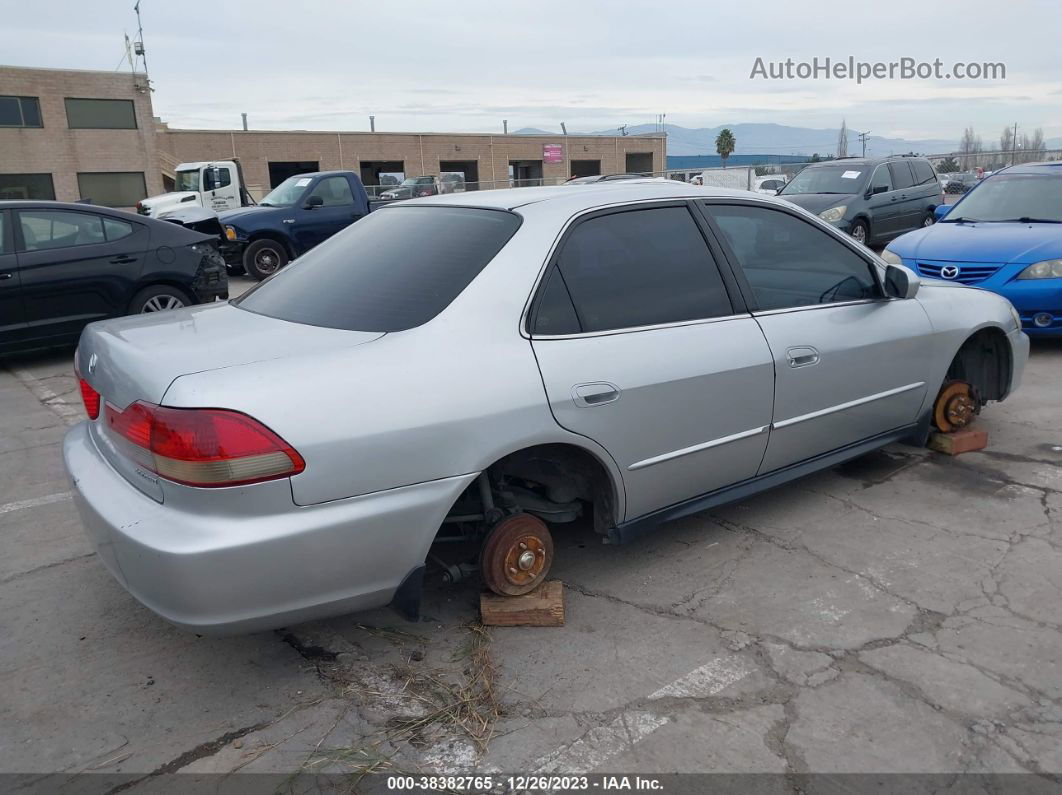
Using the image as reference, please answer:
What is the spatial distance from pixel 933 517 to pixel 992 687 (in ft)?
4.82

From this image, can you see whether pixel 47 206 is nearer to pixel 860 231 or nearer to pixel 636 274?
pixel 636 274

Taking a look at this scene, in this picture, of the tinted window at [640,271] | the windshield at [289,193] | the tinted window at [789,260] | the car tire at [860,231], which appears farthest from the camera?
the windshield at [289,193]

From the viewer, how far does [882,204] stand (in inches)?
536

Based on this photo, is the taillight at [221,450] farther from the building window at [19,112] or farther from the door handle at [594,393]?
the building window at [19,112]

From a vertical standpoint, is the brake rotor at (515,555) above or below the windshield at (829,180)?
below

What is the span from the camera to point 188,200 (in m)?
20.1

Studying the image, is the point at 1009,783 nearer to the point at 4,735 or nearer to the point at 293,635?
the point at 293,635

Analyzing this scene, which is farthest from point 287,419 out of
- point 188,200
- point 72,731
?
point 188,200

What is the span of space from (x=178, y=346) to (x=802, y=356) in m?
2.61

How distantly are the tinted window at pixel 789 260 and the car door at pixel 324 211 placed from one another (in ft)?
33.8

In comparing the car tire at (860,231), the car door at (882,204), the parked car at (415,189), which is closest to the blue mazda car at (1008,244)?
the car tire at (860,231)

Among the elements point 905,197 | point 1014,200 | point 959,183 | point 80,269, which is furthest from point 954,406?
point 959,183

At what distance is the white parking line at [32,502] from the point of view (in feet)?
14.7

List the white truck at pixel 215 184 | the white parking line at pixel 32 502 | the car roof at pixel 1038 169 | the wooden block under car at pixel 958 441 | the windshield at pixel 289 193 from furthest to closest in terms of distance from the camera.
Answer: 1. the white truck at pixel 215 184
2. the windshield at pixel 289 193
3. the car roof at pixel 1038 169
4. the wooden block under car at pixel 958 441
5. the white parking line at pixel 32 502
